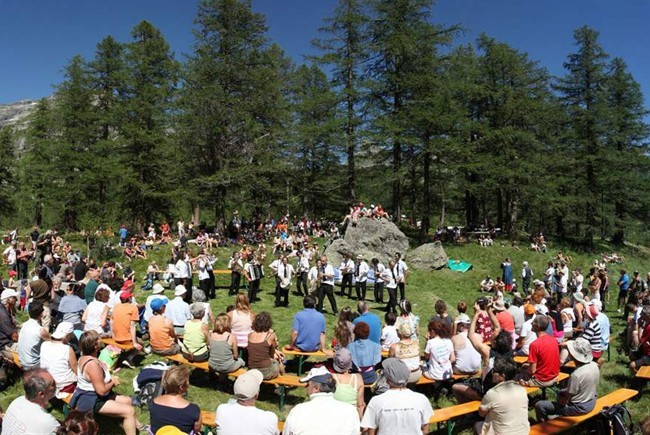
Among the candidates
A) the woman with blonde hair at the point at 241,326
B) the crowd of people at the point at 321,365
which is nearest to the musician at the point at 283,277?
the crowd of people at the point at 321,365

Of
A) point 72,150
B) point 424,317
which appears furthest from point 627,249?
point 72,150

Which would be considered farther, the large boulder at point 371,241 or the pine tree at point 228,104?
the pine tree at point 228,104

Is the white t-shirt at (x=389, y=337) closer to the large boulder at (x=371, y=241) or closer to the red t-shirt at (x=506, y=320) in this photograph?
the red t-shirt at (x=506, y=320)

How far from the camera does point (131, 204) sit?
27.1 m

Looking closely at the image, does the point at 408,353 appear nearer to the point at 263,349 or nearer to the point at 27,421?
the point at 263,349

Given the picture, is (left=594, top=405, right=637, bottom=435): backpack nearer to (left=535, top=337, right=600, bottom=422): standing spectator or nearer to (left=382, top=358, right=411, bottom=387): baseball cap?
(left=535, top=337, right=600, bottom=422): standing spectator

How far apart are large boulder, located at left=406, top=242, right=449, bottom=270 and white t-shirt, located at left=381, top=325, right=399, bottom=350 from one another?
1396 centimetres

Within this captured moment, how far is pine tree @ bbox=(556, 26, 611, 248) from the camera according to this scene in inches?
1180

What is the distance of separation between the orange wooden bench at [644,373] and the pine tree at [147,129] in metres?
24.2

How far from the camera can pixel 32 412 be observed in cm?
392

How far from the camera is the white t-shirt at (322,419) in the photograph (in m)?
3.81

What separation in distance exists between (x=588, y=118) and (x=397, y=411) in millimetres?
32909

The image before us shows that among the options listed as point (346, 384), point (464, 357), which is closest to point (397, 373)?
point (346, 384)

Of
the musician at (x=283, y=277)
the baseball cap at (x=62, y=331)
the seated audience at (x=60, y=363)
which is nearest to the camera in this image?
the seated audience at (x=60, y=363)
